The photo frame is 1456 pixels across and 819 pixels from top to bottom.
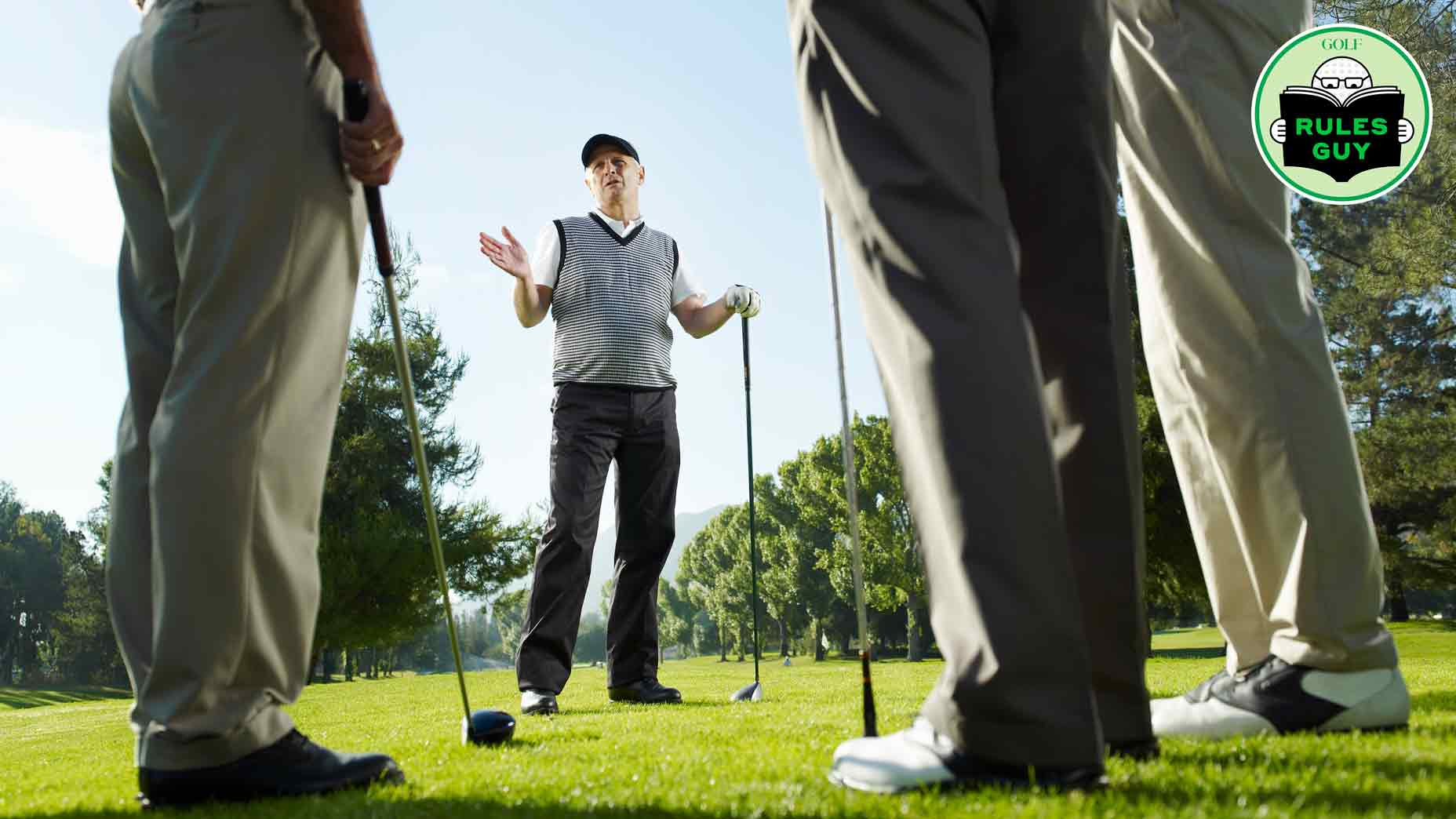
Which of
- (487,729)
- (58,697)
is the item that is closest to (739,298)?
(487,729)

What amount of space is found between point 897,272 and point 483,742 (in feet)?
6.90

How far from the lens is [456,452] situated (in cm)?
3728

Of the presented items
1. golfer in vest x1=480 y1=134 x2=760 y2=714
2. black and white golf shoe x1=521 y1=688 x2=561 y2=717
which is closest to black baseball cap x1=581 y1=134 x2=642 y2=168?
golfer in vest x1=480 y1=134 x2=760 y2=714

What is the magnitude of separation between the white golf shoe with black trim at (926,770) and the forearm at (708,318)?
4.57 m

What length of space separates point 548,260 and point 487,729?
342cm

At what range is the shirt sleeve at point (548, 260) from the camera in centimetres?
593

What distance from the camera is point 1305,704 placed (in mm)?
2387

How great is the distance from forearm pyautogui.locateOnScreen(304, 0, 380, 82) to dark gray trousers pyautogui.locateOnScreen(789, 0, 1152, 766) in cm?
100

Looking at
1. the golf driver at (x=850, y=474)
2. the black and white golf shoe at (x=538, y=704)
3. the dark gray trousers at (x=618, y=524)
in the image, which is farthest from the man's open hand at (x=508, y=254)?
the golf driver at (x=850, y=474)

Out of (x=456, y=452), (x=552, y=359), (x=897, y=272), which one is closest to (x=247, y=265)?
(x=897, y=272)

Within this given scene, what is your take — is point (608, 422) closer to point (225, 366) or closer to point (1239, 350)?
point (225, 366)

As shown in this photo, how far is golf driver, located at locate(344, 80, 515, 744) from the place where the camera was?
2.27 meters

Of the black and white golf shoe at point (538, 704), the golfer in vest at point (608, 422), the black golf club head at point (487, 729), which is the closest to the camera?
the black golf club head at point (487, 729)

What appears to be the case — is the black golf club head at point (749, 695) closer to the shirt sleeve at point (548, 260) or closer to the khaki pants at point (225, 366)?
the shirt sleeve at point (548, 260)
